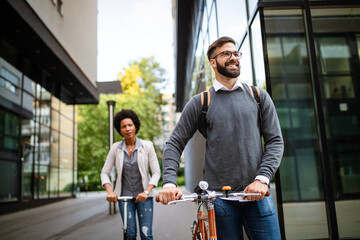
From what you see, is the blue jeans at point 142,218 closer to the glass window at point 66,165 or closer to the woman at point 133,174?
the woman at point 133,174

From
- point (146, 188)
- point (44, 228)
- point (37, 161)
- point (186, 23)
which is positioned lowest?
point (44, 228)

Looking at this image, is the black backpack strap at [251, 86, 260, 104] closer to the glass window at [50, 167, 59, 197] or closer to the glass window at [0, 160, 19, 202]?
the glass window at [0, 160, 19, 202]

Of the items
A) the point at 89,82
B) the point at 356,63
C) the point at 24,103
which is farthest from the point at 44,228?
the point at 89,82

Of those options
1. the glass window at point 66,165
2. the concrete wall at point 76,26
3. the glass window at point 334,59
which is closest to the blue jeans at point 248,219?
the glass window at point 334,59

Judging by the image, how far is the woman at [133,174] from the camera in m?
3.62

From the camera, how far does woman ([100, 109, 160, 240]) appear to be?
3.62m

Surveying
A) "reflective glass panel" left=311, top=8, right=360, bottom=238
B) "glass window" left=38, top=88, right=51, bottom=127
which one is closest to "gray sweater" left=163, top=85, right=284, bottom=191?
"reflective glass panel" left=311, top=8, right=360, bottom=238

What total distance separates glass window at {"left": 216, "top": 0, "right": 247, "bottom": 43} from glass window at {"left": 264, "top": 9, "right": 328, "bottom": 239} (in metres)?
0.98

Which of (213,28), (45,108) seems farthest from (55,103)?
(213,28)

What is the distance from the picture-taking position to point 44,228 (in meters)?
8.60

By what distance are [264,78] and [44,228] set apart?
22.6 feet

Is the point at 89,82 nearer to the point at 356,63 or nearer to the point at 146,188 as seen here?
the point at 356,63

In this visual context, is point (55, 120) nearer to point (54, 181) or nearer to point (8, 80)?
point (54, 181)

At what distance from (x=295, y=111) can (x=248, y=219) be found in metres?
3.50
